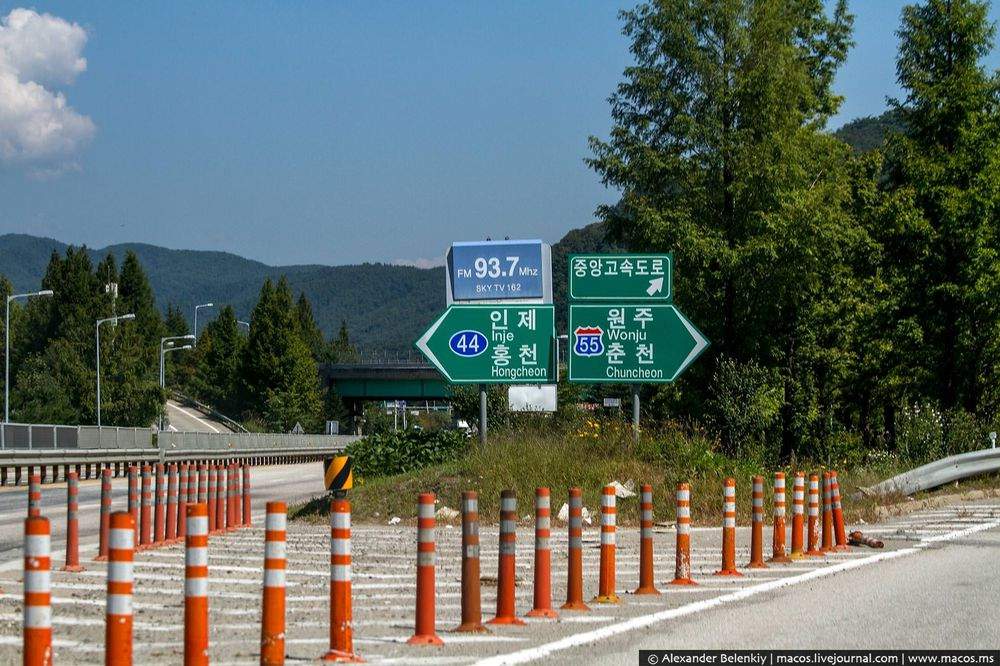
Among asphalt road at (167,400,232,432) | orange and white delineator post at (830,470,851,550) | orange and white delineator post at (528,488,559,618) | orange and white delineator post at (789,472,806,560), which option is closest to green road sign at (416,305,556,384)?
orange and white delineator post at (830,470,851,550)

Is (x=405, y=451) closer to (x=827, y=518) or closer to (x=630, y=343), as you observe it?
(x=630, y=343)

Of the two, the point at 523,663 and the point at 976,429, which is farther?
the point at 976,429

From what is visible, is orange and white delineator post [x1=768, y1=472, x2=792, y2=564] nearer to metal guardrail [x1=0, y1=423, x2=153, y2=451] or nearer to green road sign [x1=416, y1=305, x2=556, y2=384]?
green road sign [x1=416, y1=305, x2=556, y2=384]

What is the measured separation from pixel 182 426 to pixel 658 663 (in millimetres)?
120124

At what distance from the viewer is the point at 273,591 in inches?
303

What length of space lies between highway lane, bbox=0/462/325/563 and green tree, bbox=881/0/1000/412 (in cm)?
1781

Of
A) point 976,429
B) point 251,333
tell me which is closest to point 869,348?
point 976,429

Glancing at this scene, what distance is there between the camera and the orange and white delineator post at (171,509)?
1756 cm

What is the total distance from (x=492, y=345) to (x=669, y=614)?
1523 cm

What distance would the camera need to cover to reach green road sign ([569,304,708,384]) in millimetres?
25078

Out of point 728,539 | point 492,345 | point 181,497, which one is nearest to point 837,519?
point 728,539

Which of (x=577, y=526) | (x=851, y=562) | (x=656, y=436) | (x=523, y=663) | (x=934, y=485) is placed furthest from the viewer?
(x=934, y=485)

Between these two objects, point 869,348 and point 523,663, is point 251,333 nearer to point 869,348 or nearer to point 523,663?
point 869,348

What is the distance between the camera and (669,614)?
10453 mm
